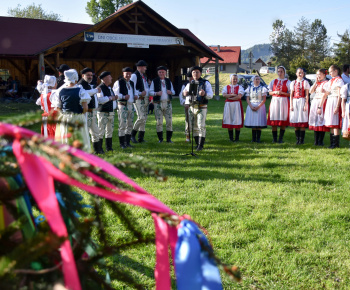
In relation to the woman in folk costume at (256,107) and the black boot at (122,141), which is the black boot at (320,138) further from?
the black boot at (122,141)

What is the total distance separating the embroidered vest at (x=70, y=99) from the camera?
6578 millimetres

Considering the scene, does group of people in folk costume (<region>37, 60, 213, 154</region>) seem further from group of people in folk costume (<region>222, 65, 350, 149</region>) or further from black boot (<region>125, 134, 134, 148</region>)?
group of people in folk costume (<region>222, 65, 350, 149</region>)

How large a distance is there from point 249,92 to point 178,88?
18175mm

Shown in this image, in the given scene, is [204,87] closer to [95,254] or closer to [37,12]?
[95,254]

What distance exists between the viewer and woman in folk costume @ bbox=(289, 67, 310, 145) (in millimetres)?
9633

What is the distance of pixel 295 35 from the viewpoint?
72125mm

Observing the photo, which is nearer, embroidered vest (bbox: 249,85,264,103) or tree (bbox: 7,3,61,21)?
embroidered vest (bbox: 249,85,264,103)

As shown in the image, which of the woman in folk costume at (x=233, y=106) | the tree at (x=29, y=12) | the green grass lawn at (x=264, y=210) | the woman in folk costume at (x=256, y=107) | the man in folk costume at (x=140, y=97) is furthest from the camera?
the tree at (x=29, y=12)

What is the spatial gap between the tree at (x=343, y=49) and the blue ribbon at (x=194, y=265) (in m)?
Result: 57.0

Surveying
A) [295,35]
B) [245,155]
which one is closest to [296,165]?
[245,155]

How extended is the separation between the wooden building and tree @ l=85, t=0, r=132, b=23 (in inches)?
1094

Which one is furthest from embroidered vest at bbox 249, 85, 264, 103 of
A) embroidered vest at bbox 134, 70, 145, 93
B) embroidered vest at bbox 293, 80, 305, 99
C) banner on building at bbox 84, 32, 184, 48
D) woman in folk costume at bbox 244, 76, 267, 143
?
banner on building at bbox 84, 32, 184, 48

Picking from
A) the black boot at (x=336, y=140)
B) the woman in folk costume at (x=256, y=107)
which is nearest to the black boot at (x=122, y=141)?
the woman in folk costume at (x=256, y=107)

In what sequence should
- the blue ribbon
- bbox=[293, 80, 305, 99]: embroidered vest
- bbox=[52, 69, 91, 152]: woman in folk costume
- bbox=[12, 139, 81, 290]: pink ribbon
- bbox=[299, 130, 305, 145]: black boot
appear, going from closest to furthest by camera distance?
bbox=[12, 139, 81, 290]: pink ribbon < the blue ribbon < bbox=[52, 69, 91, 152]: woman in folk costume < bbox=[293, 80, 305, 99]: embroidered vest < bbox=[299, 130, 305, 145]: black boot
